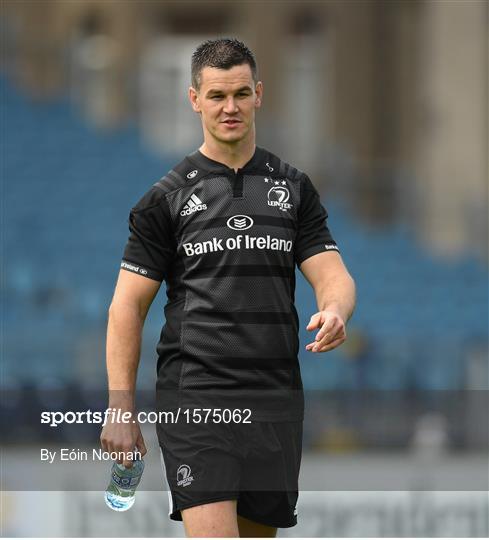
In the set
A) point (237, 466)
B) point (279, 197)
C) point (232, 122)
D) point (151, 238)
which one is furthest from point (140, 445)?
point (232, 122)

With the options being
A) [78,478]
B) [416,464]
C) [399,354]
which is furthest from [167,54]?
[78,478]

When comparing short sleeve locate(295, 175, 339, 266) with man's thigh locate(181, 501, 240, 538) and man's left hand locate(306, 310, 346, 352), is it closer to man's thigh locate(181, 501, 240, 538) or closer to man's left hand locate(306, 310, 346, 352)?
man's left hand locate(306, 310, 346, 352)

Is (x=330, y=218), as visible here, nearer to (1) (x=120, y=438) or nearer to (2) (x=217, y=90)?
(2) (x=217, y=90)

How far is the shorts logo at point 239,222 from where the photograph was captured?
12.3 feet

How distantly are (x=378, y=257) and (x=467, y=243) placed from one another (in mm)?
907

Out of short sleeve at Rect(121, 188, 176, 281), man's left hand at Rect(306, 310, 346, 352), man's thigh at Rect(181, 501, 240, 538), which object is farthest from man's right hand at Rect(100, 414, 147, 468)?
man's left hand at Rect(306, 310, 346, 352)

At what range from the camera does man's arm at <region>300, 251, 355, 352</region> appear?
139 inches

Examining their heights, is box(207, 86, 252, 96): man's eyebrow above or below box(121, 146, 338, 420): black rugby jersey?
above

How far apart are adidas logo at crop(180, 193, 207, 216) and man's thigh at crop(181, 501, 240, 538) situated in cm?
80

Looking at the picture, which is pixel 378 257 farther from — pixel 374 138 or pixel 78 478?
pixel 78 478

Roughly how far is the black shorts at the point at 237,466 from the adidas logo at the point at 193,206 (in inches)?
23.1

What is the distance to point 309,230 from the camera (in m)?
3.89

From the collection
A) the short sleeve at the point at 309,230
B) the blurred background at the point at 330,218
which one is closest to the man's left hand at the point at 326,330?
the short sleeve at the point at 309,230

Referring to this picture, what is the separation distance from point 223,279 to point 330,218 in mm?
10133
